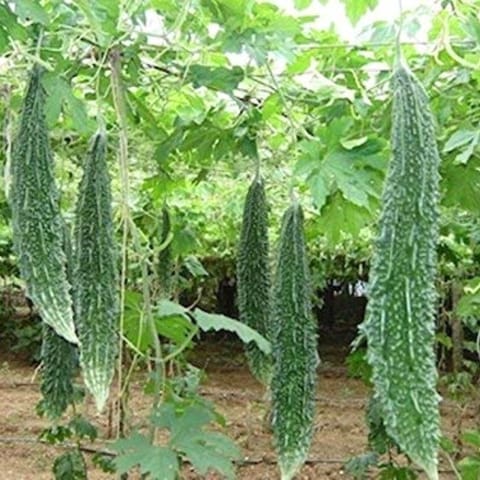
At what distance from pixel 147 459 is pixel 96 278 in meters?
0.64

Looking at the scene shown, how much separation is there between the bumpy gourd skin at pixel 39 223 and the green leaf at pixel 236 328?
53 cm

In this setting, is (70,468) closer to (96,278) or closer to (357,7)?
(96,278)

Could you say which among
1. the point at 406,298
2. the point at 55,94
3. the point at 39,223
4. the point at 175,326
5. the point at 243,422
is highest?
the point at 55,94

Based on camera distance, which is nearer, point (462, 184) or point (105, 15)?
point (105, 15)

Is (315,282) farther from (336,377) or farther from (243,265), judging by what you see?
(243,265)

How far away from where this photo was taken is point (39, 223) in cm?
217

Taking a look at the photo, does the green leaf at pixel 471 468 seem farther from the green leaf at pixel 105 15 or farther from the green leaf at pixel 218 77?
the green leaf at pixel 105 15

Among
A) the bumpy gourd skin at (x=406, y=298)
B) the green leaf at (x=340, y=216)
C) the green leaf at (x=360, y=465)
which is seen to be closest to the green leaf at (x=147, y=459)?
the green leaf at (x=340, y=216)

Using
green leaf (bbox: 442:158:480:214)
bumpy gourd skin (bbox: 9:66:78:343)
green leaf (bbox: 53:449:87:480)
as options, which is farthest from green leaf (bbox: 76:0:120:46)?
green leaf (bbox: 53:449:87:480)

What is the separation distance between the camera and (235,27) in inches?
104

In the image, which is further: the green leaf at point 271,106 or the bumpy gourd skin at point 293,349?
the green leaf at point 271,106

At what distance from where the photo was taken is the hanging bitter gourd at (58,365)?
2.79 meters

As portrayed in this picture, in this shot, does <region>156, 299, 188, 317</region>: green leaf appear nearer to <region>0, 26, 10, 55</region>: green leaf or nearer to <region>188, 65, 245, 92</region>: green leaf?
<region>188, 65, 245, 92</region>: green leaf

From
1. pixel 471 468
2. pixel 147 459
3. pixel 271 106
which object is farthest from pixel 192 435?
pixel 471 468
